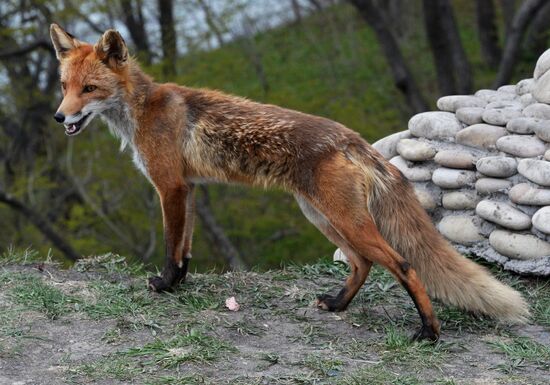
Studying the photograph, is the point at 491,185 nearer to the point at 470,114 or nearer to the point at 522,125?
the point at 522,125

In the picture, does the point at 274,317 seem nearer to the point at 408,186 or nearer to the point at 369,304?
the point at 369,304

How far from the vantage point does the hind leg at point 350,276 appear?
19.0 feet

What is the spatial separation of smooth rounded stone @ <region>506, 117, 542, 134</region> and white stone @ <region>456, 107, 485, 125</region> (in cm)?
36

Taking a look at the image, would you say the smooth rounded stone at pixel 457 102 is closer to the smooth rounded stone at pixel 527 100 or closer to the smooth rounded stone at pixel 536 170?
the smooth rounded stone at pixel 527 100

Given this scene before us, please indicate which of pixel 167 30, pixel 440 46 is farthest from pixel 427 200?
pixel 167 30

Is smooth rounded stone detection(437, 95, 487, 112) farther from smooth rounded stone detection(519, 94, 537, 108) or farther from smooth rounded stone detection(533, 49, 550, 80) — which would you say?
smooth rounded stone detection(533, 49, 550, 80)

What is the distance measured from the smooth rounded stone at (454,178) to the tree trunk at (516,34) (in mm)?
6922

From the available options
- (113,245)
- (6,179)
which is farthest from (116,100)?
(6,179)

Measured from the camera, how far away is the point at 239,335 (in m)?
5.39

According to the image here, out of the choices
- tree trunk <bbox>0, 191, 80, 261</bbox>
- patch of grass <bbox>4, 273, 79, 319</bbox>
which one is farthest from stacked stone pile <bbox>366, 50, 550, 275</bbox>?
tree trunk <bbox>0, 191, 80, 261</bbox>

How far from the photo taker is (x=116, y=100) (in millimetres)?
6016

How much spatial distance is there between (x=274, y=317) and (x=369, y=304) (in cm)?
78

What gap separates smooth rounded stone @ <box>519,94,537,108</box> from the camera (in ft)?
23.4

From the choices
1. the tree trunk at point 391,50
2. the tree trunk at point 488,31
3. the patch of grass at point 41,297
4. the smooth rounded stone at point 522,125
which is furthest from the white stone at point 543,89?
the tree trunk at point 488,31
